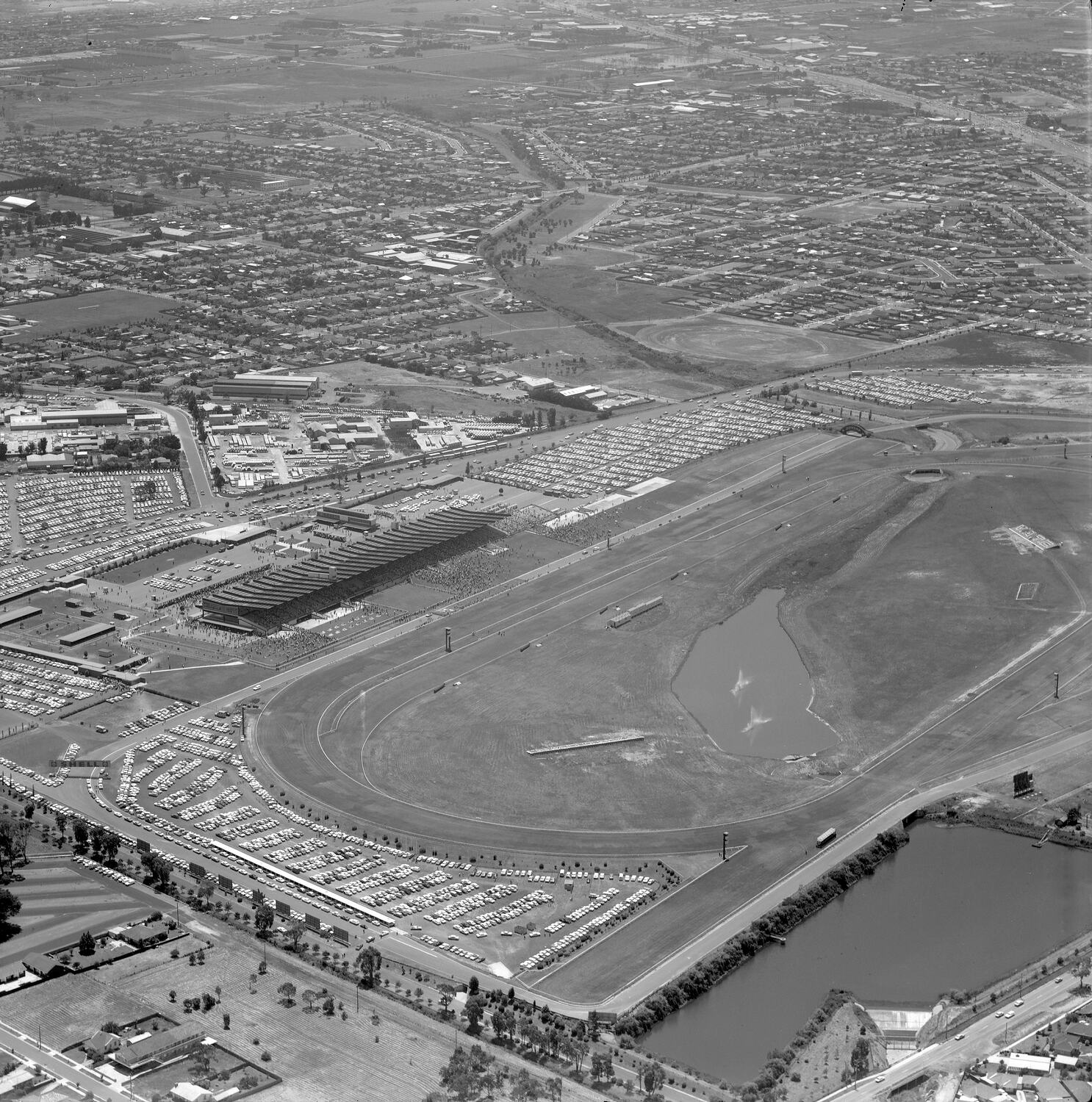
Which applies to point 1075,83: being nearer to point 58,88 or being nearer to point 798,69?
point 798,69

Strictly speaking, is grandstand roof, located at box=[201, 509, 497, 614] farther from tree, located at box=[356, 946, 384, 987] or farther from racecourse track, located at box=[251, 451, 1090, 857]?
tree, located at box=[356, 946, 384, 987]

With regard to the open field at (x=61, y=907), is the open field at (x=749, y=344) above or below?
above

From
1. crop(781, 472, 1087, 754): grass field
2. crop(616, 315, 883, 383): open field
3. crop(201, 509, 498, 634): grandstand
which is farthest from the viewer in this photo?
crop(616, 315, 883, 383): open field

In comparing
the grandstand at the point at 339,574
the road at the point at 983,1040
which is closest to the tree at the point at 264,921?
the road at the point at 983,1040

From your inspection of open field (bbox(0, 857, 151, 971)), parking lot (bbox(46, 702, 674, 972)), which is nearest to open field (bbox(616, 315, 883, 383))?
parking lot (bbox(46, 702, 674, 972))

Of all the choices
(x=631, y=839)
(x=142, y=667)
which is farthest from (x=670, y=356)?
(x=631, y=839)

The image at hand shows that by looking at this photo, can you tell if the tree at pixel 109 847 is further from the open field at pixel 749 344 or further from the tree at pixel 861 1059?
the open field at pixel 749 344

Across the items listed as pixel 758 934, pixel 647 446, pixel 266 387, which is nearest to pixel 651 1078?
pixel 758 934
